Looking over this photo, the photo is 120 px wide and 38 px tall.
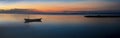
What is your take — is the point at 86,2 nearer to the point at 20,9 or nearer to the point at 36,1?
the point at 36,1

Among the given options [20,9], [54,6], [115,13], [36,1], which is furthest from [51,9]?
[115,13]

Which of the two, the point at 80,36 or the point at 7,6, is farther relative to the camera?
the point at 80,36

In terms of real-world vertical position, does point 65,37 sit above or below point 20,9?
below

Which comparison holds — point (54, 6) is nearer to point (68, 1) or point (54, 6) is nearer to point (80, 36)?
point (68, 1)

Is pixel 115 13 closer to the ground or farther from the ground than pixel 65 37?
farther from the ground

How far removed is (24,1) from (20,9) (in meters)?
0.17

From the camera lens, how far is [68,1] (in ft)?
9.94

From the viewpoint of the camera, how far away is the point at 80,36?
3217 millimetres

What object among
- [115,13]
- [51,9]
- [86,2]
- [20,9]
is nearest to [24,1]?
[20,9]

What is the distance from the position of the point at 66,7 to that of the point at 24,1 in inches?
25.8

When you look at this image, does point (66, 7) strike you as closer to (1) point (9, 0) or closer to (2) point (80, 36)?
(2) point (80, 36)

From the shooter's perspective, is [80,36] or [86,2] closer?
[86,2]

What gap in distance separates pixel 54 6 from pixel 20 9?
54cm

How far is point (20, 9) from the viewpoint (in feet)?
10.3
